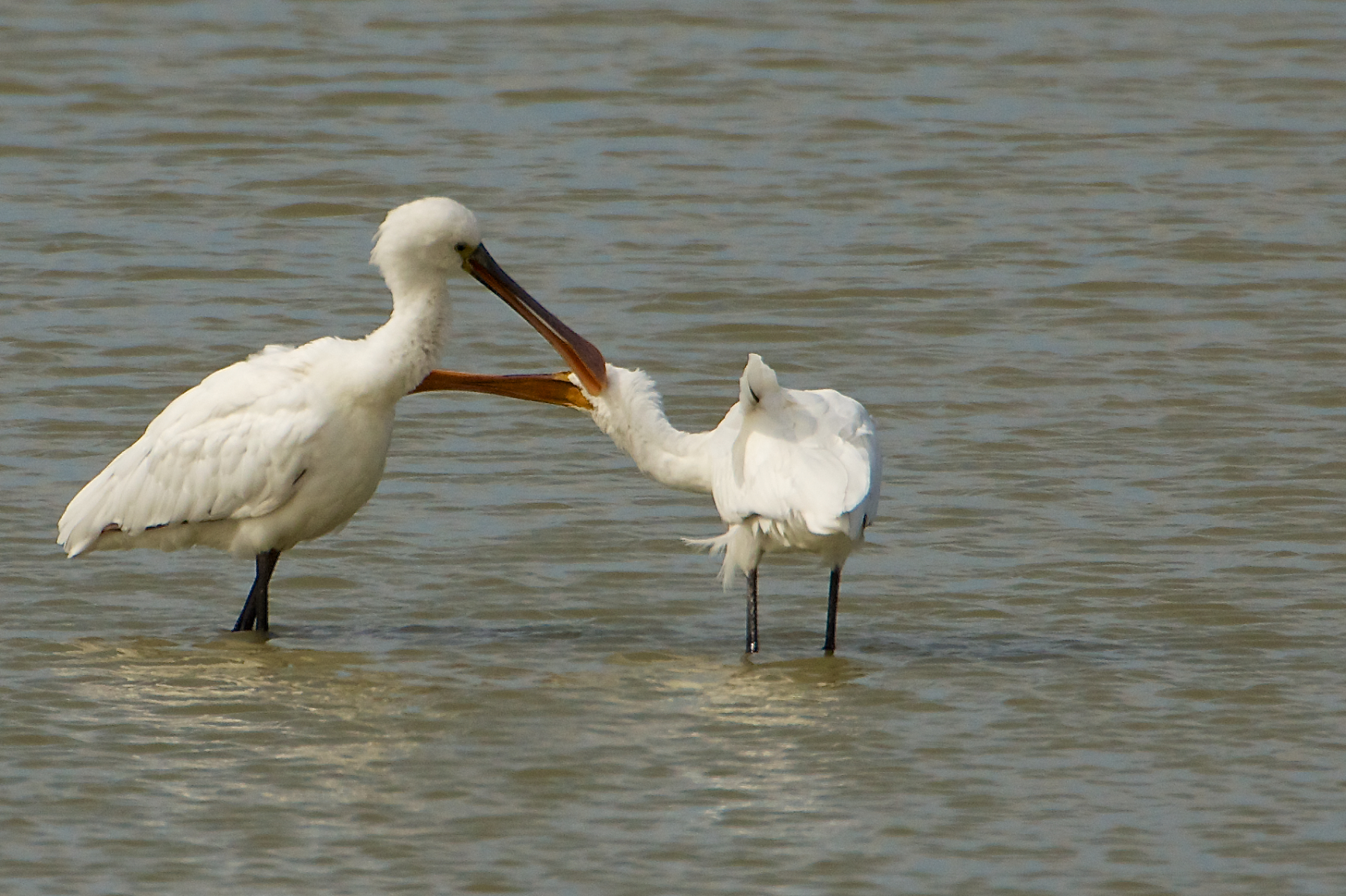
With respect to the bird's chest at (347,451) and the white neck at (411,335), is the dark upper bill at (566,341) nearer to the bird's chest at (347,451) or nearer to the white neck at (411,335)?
the white neck at (411,335)

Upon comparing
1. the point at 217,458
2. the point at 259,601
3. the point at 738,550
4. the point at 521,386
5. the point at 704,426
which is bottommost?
the point at 259,601

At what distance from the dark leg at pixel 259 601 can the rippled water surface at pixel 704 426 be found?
0.62 feet

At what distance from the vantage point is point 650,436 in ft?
32.6

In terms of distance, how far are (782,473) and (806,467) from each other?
0.31ft

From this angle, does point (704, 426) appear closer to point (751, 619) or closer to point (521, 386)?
point (521, 386)

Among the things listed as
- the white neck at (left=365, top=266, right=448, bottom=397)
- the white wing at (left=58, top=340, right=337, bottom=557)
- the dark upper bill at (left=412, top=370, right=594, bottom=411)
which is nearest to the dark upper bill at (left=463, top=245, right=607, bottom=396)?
the dark upper bill at (left=412, top=370, right=594, bottom=411)

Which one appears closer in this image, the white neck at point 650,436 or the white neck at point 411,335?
the white neck at point 411,335

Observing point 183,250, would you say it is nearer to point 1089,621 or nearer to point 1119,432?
point 1119,432

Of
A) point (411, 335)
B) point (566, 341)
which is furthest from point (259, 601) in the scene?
point (566, 341)

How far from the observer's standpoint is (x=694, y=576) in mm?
10516

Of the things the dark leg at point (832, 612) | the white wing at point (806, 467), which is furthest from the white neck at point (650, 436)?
the dark leg at point (832, 612)

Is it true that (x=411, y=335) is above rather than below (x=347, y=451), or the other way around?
above

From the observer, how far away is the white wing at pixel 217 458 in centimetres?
927

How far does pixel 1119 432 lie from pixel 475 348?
3.77 metres
